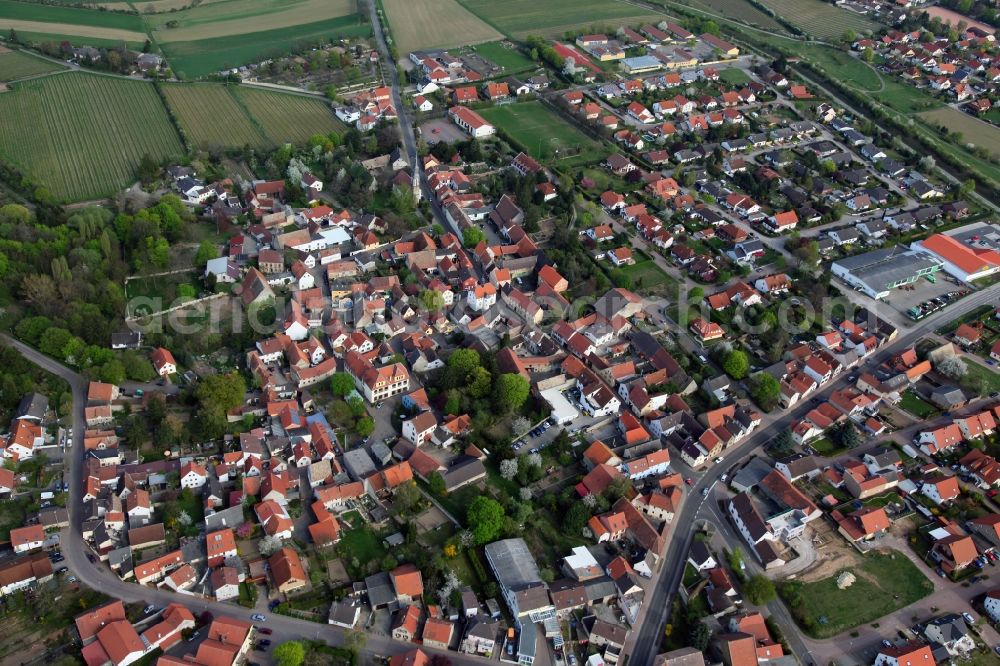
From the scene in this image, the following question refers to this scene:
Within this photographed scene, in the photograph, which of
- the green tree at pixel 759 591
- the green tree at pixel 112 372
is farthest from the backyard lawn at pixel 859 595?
the green tree at pixel 112 372

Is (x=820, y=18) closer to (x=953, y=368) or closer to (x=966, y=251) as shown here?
(x=966, y=251)

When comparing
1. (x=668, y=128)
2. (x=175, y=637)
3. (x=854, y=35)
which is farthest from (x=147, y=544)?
(x=854, y=35)

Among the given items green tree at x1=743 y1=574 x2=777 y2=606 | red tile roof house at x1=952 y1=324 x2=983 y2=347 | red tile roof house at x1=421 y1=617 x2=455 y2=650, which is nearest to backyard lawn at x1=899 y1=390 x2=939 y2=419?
red tile roof house at x1=952 y1=324 x2=983 y2=347

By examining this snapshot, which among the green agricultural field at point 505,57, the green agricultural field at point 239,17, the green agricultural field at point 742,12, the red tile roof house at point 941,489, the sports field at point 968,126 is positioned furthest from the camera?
the green agricultural field at point 742,12

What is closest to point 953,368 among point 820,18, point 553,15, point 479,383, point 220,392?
point 479,383

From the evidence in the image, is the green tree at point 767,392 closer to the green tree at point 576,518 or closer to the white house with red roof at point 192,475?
the green tree at point 576,518
